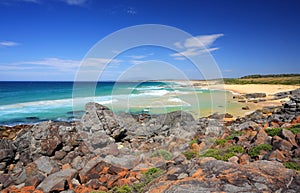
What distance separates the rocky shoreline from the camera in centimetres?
521

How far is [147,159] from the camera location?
986 centimetres

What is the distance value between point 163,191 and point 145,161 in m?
4.60

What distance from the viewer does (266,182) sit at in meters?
4.82

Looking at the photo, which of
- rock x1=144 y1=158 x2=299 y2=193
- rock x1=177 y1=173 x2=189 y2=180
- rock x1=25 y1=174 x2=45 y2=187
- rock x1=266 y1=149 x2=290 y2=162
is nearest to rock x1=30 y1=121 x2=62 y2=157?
rock x1=25 y1=174 x2=45 y2=187

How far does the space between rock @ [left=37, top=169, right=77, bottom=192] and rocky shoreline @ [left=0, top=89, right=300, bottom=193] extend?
3cm

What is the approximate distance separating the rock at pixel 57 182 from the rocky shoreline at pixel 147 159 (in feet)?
0.11

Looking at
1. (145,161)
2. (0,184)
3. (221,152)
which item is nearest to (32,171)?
(0,184)

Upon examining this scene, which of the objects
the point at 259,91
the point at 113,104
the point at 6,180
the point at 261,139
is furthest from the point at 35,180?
the point at 259,91

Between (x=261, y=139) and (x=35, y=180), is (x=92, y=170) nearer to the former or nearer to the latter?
(x=35, y=180)

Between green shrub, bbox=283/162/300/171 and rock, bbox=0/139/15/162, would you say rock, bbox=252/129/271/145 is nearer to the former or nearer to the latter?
green shrub, bbox=283/162/300/171

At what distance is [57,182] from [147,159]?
3.75 metres

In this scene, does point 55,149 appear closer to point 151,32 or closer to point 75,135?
point 75,135

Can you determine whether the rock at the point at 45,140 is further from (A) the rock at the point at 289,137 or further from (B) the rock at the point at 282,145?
(A) the rock at the point at 289,137

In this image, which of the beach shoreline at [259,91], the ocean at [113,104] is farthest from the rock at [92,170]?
the beach shoreline at [259,91]
